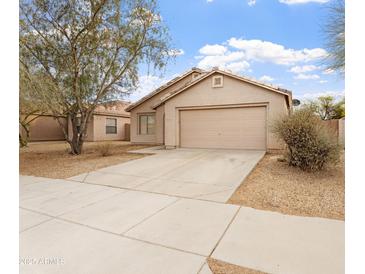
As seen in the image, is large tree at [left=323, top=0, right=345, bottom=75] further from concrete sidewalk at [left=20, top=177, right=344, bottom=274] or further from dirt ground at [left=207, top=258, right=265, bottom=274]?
dirt ground at [left=207, top=258, right=265, bottom=274]

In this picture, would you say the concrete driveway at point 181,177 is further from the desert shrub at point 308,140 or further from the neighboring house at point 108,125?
the neighboring house at point 108,125

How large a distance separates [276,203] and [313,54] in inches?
280

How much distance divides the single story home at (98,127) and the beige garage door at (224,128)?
406 inches

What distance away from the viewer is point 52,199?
4.89 metres

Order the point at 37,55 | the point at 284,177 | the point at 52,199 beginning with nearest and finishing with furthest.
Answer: the point at 52,199
the point at 284,177
the point at 37,55

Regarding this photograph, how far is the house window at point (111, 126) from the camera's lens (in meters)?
23.2

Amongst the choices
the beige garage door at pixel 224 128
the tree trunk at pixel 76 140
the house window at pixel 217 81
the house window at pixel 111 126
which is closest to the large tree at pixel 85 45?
the tree trunk at pixel 76 140

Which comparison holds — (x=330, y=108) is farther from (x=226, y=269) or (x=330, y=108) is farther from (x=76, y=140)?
(x=226, y=269)

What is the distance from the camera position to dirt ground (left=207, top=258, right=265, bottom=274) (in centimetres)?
236

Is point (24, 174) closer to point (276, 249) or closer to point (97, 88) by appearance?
point (97, 88)

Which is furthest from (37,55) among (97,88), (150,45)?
(150,45)

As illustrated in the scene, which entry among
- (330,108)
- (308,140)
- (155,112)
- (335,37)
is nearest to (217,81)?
(335,37)

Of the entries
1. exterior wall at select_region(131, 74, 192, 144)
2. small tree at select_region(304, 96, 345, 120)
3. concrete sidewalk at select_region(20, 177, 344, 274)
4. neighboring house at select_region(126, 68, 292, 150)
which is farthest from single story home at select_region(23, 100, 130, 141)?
small tree at select_region(304, 96, 345, 120)

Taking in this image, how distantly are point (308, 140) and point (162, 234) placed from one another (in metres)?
5.45
